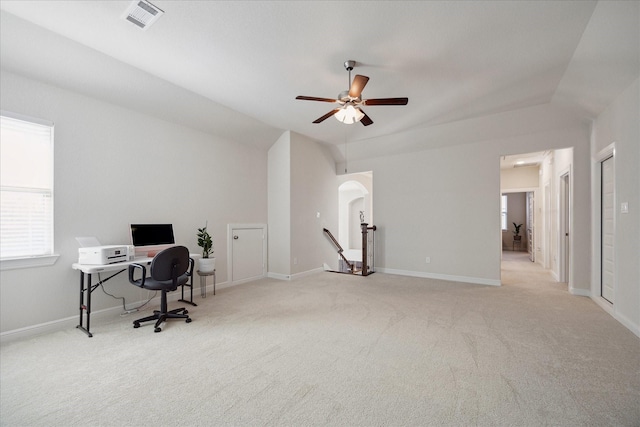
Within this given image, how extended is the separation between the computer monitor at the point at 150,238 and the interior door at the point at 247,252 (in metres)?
1.28

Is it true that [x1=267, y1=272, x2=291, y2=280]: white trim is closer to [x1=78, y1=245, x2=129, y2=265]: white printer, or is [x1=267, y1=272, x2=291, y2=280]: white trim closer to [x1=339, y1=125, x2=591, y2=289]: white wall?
[x1=339, y1=125, x2=591, y2=289]: white wall

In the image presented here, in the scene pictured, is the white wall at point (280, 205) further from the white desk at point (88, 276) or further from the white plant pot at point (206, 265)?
the white desk at point (88, 276)

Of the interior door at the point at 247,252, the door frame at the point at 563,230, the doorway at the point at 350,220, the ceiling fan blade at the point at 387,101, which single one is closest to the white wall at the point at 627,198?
the door frame at the point at 563,230

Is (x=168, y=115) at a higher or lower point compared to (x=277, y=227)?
higher

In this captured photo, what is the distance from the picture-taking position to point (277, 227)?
594 centimetres

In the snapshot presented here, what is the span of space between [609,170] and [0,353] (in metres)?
7.31

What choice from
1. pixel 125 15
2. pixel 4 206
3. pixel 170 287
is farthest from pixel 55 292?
pixel 125 15

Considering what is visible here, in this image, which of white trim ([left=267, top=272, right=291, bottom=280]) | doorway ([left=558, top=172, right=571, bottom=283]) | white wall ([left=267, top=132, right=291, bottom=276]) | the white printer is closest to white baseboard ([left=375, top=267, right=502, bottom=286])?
doorway ([left=558, top=172, right=571, bottom=283])

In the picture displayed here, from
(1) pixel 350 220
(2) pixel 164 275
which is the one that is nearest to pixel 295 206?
(2) pixel 164 275

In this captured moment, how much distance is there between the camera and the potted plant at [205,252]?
448cm

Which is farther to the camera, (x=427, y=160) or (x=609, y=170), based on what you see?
(x=427, y=160)

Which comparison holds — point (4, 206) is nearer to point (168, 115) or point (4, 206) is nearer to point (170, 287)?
point (170, 287)

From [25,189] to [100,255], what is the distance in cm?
103

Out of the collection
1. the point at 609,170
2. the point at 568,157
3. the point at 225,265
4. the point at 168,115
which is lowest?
the point at 225,265
